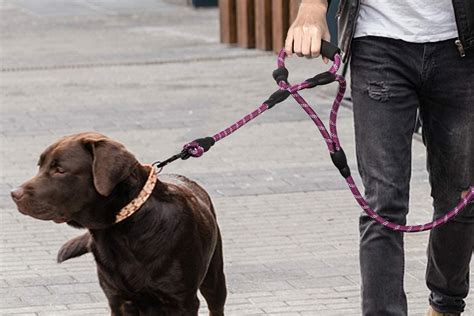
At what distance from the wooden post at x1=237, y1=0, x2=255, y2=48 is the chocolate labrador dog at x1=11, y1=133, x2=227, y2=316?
12036mm

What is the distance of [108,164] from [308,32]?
2.73ft

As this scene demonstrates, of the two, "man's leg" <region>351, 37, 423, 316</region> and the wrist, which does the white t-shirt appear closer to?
"man's leg" <region>351, 37, 423, 316</region>

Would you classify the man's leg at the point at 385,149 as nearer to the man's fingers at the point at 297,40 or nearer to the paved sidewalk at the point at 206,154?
the man's fingers at the point at 297,40

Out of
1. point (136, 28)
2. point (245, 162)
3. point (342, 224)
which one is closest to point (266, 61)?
point (136, 28)

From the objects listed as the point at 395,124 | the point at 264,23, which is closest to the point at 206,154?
the point at 395,124

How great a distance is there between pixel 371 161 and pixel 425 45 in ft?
1.47

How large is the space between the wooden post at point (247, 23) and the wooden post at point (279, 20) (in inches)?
31.1

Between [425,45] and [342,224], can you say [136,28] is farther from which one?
[425,45]

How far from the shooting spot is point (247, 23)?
54.1 feet

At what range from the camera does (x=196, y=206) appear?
15.2 feet

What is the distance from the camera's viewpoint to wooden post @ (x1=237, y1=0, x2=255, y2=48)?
648 inches

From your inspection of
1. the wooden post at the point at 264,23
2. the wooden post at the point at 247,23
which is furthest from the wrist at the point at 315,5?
the wooden post at the point at 247,23

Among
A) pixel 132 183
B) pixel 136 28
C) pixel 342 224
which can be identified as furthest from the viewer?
pixel 136 28

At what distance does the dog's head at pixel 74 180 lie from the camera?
13.7 ft
